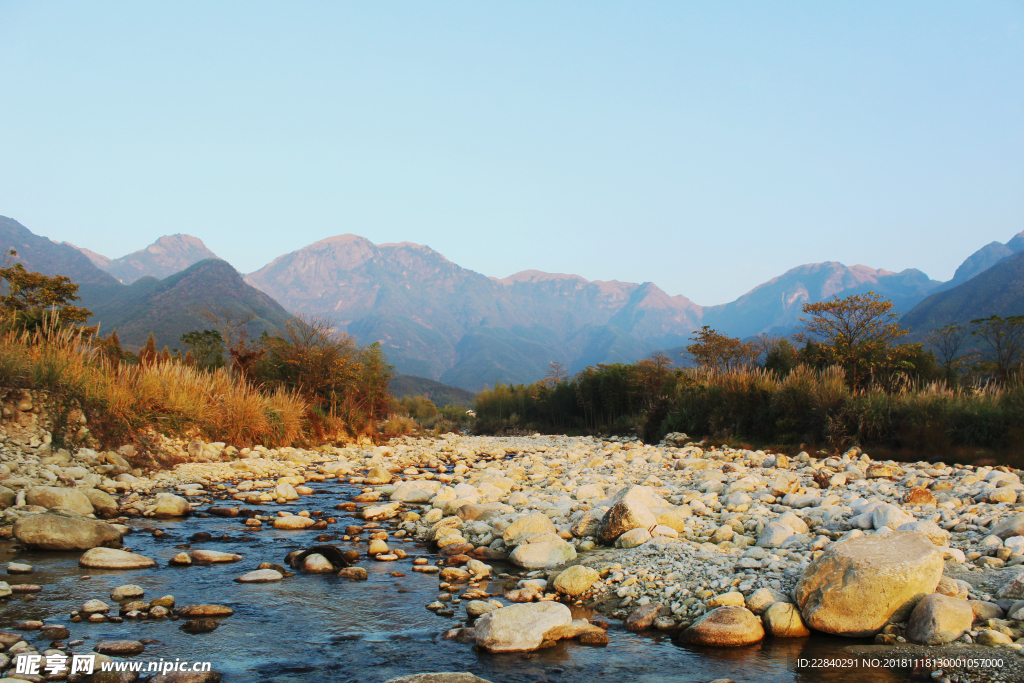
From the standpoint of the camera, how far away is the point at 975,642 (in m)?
3.65

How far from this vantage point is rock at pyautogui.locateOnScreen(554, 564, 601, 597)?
5062 mm

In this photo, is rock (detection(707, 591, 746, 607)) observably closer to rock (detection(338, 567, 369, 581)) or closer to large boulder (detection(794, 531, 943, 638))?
large boulder (detection(794, 531, 943, 638))

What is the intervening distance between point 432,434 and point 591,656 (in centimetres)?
2351

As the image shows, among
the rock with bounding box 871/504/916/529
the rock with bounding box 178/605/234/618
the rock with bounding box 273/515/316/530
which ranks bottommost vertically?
the rock with bounding box 273/515/316/530

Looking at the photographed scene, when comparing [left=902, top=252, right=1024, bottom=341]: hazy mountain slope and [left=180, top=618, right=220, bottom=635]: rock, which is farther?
[left=902, top=252, right=1024, bottom=341]: hazy mountain slope

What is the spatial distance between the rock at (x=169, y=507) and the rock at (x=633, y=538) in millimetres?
5914

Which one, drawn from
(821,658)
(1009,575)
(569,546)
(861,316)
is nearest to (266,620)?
(569,546)

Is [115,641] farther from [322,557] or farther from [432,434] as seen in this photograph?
[432,434]

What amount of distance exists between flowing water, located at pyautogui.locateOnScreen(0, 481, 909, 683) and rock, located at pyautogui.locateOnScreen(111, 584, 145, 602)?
56 millimetres

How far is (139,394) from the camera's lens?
11.3m

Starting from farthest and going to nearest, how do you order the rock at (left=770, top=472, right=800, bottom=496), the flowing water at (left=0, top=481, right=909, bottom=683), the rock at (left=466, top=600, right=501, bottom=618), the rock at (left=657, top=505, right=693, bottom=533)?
the rock at (left=770, top=472, right=800, bottom=496)
the rock at (left=657, top=505, right=693, bottom=533)
the rock at (left=466, top=600, right=501, bottom=618)
the flowing water at (left=0, top=481, right=909, bottom=683)

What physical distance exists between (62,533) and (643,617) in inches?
224

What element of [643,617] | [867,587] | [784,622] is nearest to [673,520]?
[643,617]

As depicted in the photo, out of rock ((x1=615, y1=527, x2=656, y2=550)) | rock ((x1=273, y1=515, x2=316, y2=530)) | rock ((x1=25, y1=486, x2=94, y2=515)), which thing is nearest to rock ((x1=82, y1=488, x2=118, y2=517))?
rock ((x1=25, y1=486, x2=94, y2=515))
